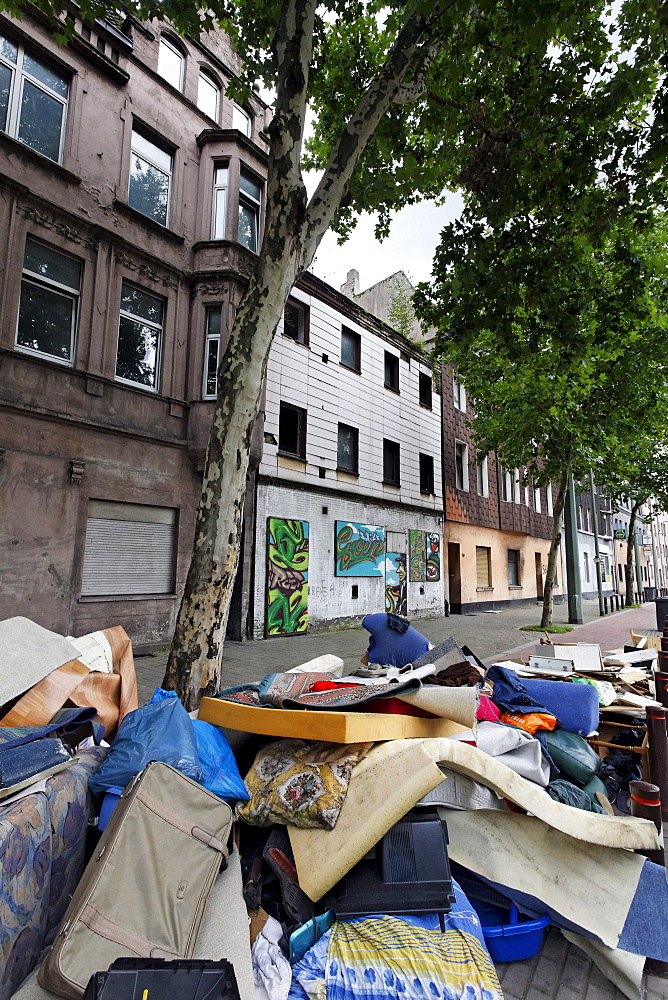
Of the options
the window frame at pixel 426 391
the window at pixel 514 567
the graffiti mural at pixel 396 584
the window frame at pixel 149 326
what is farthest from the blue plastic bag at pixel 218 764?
the window at pixel 514 567

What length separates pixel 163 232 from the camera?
36.1 ft

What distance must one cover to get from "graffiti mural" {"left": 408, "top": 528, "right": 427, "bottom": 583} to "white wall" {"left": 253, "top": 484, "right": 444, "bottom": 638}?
447 millimetres

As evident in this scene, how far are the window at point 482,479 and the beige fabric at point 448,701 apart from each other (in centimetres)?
2056

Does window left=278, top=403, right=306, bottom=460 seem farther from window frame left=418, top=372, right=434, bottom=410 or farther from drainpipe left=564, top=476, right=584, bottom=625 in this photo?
drainpipe left=564, top=476, right=584, bottom=625

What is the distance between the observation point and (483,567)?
898 inches

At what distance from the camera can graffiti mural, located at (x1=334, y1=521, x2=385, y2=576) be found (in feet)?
47.7

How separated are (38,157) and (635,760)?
38.9 ft

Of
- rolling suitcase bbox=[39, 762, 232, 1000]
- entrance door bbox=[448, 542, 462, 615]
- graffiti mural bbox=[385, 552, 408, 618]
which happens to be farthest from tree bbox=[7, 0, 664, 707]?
entrance door bbox=[448, 542, 462, 615]

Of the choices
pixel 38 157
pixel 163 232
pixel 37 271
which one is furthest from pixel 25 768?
pixel 163 232

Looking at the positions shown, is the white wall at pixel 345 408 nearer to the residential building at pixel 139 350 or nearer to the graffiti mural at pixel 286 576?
the residential building at pixel 139 350

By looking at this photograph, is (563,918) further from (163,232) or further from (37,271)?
(163,232)

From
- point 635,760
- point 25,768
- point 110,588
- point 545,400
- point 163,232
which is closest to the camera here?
point 25,768

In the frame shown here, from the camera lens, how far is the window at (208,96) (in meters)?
12.6

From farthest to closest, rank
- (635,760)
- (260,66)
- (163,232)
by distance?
1. (163,232)
2. (260,66)
3. (635,760)
